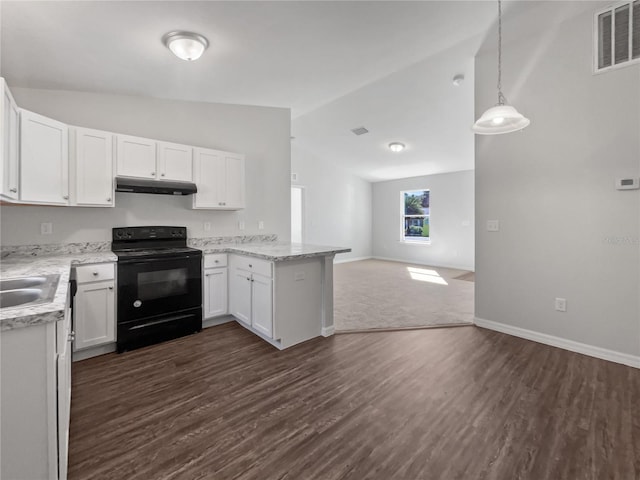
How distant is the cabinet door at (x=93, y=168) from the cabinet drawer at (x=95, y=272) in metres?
0.65

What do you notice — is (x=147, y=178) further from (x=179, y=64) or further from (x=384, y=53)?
(x=384, y=53)

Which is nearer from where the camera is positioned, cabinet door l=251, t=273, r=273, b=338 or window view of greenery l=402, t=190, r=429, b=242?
cabinet door l=251, t=273, r=273, b=338

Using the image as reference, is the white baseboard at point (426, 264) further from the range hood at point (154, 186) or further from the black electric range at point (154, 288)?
the range hood at point (154, 186)

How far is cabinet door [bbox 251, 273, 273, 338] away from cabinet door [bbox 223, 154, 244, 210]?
1.19 metres

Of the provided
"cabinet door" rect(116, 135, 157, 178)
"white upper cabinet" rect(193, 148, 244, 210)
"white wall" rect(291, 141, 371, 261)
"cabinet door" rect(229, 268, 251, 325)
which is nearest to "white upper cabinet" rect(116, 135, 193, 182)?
"cabinet door" rect(116, 135, 157, 178)

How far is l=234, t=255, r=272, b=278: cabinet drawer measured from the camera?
9.45 feet

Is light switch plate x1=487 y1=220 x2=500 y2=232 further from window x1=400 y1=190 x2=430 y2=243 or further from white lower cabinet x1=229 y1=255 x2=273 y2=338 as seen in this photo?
window x1=400 y1=190 x2=430 y2=243

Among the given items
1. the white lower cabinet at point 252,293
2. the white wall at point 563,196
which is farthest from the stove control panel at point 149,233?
the white wall at point 563,196

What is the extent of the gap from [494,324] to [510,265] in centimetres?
69

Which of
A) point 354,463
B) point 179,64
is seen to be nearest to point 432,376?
point 354,463

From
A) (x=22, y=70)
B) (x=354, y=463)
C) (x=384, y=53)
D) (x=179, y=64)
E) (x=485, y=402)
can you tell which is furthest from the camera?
(x=384, y=53)

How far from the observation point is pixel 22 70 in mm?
2633

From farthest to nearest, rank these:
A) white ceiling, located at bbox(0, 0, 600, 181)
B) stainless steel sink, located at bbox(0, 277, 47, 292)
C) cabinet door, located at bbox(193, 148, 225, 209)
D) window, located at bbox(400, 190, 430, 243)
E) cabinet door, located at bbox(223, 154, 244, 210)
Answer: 1. window, located at bbox(400, 190, 430, 243)
2. cabinet door, located at bbox(223, 154, 244, 210)
3. cabinet door, located at bbox(193, 148, 225, 209)
4. white ceiling, located at bbox(0, 0, 600, 181)
5. stainless steel sink, located at bbox(0, 277, 47, 292)

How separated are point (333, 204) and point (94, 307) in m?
6.45
